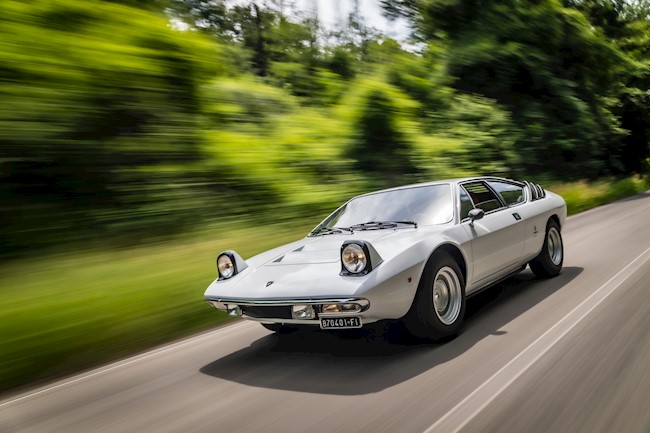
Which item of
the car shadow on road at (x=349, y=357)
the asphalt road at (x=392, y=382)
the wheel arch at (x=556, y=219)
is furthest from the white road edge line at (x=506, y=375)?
the wheel arch at (x=556, y=219)

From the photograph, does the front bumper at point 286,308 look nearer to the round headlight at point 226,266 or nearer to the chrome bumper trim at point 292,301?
the chrome bumper trim at point 292,301

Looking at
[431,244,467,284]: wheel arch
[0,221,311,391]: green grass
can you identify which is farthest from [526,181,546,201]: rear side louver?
[0,221,311,391]: green grass

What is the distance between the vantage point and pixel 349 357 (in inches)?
165

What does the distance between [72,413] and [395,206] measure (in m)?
3.17

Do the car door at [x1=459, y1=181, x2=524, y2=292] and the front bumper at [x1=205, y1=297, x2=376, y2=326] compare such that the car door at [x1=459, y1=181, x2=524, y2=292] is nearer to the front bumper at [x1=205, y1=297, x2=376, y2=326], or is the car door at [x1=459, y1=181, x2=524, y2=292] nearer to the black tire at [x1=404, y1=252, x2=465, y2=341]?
the black tire at [x1=404, y1=252, x2=465, y2=341]

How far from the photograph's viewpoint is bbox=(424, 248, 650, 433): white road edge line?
294cm

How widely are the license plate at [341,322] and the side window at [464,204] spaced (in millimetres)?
1665

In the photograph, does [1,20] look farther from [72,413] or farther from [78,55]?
[72,413]

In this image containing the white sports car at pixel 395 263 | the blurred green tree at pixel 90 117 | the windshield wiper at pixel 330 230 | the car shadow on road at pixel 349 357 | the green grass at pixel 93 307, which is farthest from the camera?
the blurred green tree at pixel 90 117

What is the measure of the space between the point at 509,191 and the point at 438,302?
95.0 inches

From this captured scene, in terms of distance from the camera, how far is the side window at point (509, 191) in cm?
612

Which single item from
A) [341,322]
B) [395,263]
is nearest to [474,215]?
[395,263]

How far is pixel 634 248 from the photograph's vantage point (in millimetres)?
8016

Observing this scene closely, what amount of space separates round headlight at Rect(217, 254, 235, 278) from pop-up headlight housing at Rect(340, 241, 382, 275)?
1.18 metres
